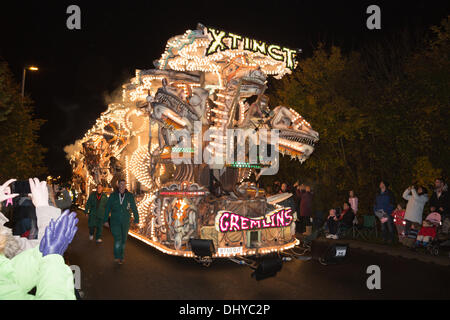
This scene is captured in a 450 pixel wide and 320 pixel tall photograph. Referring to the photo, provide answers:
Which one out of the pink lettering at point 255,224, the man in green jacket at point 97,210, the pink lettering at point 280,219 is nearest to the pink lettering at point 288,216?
the pink lettering at point 280,219

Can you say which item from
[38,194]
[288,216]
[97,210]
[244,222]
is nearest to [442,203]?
[288,216]

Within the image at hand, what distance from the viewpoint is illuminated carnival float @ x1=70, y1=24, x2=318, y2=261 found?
8906 millimetres

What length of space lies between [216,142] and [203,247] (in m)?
2.67

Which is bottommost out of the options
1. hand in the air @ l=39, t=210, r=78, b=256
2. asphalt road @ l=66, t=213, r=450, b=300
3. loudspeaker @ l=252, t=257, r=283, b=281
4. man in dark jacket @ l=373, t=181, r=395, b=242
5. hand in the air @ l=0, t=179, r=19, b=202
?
asphalt road @ l=66, t=213, r=450, b=300

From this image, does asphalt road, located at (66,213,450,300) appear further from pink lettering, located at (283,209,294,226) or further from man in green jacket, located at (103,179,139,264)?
pink lettering, located at (283,209,294,226)

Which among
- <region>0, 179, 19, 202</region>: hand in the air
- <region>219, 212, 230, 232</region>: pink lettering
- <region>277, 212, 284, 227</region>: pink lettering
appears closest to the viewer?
<region>0, 179, 19, 202</region>: hand in the air

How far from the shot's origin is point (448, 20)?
42.8 ft

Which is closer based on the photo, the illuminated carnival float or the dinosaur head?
the illuminated carnival float

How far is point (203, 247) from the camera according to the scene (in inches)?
305

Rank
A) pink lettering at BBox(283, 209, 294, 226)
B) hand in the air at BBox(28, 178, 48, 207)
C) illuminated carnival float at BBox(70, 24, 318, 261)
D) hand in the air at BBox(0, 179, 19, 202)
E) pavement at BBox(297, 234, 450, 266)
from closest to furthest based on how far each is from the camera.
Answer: hand in the air at BBox(28, 178, 48, 207)
hand in the air at BBox(0, 179, 19, 202)
illuminated carnival float at BBox(70, 24, 318, 261)
pink lettering at BBox(283, 209, 294, 226)
pavement at BBox(297, 234, 450, 266)

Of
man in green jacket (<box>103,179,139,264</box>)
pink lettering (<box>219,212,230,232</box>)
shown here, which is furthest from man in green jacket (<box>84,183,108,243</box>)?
pink lettering (<box>219,212,230,232</box>)

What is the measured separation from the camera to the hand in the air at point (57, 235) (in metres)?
2.48

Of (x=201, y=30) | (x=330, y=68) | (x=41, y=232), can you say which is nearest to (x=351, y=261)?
(x=201, y=30)

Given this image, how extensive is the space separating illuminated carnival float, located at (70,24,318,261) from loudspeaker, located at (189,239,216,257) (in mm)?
559
